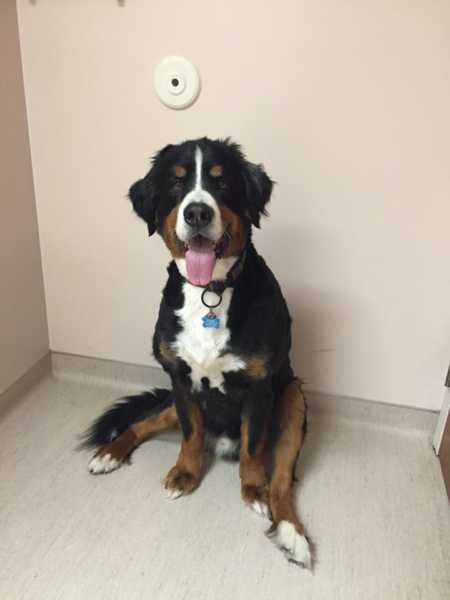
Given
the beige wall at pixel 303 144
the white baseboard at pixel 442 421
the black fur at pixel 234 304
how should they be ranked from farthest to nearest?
the white baseboard at pixel 442 421, the beige wall at pixel 303 144, the black fur at pixel 234 304

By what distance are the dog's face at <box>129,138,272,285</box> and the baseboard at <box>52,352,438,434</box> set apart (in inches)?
32.3

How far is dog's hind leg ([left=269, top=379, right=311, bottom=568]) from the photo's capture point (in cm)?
132

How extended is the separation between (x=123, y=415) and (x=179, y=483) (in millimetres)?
327

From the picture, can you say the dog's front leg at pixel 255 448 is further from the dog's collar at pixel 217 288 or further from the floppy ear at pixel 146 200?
the floppy ear at pixel 146 200

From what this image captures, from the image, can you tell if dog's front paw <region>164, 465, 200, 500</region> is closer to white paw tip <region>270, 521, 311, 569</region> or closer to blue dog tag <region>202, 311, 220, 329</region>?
white paw tip <region>270, 521, 311, 569</region>

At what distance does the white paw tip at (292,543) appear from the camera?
4.27 feet

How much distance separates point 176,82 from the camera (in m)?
1.59

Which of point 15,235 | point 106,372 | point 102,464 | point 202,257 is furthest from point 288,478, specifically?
point 15,235

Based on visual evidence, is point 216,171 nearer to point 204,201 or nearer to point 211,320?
point 204,201

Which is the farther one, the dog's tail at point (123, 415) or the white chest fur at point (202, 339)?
the dog's tail at point (123, 415)

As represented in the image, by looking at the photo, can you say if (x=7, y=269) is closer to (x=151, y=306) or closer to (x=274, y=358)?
(x=151, y=306)

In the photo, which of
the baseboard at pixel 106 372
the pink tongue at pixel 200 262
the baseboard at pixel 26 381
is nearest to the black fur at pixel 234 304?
the pink tongue at pixel 200 262

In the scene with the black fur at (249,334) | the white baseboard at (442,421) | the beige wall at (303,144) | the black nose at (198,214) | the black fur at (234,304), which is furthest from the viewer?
the white baseboard at (442,421)

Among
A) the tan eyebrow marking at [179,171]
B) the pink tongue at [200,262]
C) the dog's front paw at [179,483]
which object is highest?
the tan eyebrow marking at [179,171]
